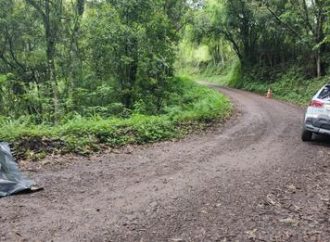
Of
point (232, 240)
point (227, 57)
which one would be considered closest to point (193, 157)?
point (232, 240)

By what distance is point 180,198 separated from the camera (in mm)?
5961

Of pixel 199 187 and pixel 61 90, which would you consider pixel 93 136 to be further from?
pixel 61 90

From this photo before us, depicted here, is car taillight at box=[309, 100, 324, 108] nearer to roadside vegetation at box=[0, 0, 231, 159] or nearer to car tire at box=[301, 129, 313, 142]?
car tire at box=[301, 129, 313, 142]

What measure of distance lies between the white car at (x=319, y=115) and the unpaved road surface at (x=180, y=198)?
65 cm

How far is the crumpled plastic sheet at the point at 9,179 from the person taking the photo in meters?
A: 5.99

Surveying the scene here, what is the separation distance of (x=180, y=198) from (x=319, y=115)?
5.65 metres

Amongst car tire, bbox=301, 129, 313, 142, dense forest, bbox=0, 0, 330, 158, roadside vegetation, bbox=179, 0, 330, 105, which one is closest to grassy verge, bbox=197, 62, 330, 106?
roadside vegetation, bbox=179, 0, 330, 105

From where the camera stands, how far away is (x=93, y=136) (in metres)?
9.50

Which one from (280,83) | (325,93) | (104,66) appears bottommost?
(280,83)

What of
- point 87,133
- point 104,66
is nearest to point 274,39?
point 104,66

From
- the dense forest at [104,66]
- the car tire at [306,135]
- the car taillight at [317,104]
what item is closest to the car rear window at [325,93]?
the car taillight at [317,104]

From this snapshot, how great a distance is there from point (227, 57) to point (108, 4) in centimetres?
3457

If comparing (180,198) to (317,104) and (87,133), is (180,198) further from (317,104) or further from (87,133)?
(317,104)

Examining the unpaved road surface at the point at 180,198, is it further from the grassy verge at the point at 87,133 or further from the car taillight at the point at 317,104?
the car taillight at the point at 317,104
